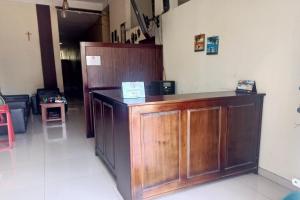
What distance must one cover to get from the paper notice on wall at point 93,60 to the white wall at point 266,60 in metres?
1.82

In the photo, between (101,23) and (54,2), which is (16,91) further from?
(101,23)

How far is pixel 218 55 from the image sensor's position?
290 cm

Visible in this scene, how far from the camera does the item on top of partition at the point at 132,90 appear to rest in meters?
2.08

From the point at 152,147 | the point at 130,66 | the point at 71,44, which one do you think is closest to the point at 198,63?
the point at 130,66

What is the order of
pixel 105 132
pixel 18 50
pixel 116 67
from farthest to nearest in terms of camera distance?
pixel 18 50 < pixel 116 67 < pixel 105 132

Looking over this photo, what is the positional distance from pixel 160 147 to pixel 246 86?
127cm

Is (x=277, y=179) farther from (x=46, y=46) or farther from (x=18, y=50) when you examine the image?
(x=18, y=50)

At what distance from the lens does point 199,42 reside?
10.6 ft

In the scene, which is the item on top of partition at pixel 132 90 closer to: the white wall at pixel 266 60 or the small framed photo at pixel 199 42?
the white wall at pixel 266 60

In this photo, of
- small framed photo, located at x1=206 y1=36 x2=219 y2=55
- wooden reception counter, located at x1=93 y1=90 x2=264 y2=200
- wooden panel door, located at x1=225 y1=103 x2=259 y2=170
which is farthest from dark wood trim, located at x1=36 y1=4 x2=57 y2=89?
wooden panel door, located at x1=225 y1=103 x2=259 y2=170

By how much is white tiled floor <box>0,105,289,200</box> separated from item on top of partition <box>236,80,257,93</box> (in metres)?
0.99

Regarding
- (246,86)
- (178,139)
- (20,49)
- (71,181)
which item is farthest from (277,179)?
(20,49)

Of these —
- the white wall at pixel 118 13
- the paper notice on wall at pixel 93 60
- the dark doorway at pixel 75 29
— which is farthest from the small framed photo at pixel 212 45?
the dark doorway at pixel 75 29

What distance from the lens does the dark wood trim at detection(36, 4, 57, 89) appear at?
22.4ft
